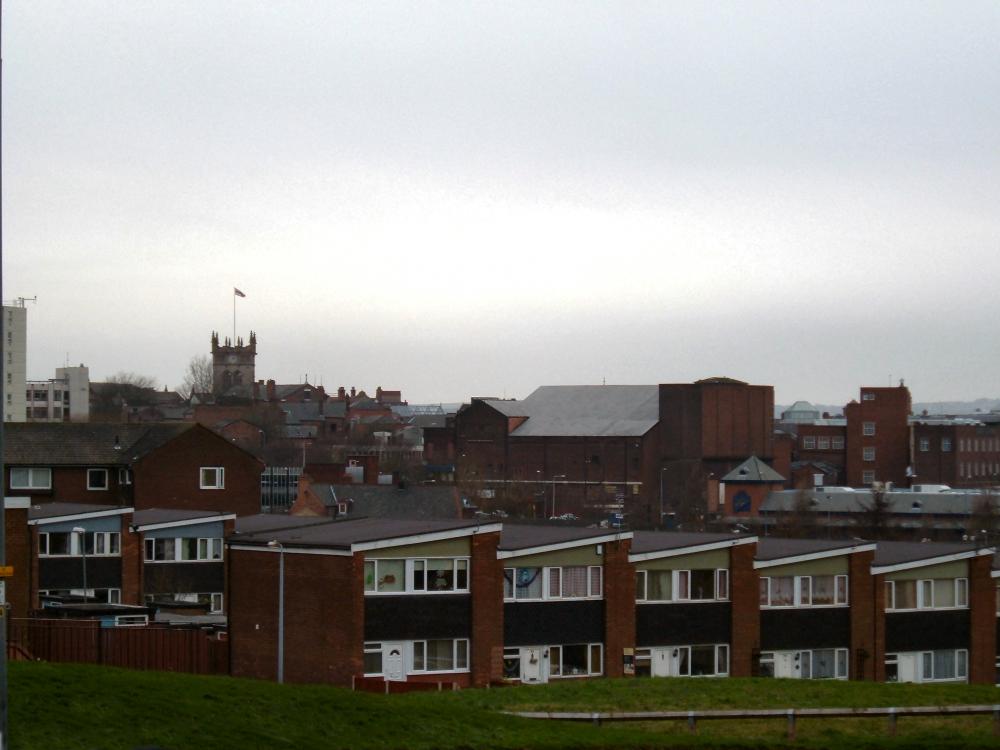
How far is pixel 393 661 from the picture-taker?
130ft

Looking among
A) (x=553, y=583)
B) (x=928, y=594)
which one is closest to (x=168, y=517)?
(x=553, y=583)

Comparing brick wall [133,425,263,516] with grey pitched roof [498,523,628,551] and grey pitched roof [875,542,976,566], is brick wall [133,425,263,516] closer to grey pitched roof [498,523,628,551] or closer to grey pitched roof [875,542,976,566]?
grey pitched roof [498,523,628,551]

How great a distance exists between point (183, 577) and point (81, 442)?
81.3 feet

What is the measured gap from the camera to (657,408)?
17025cm

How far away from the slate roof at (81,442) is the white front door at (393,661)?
1628 inches

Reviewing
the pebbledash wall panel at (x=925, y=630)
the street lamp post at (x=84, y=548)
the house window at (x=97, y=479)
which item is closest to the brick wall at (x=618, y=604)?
the pebbledash wall panel at (x=925, y=630)

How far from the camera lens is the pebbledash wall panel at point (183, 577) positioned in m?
56.9

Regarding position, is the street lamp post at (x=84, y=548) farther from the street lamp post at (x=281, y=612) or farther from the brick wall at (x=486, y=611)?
the brick wall at (x=486, y=611)

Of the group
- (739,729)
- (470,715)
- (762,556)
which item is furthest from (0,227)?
(762,556)

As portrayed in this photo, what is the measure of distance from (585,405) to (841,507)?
51.0m

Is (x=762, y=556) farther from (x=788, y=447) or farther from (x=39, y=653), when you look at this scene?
(x=788, y=447)

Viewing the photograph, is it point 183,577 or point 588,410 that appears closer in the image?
point 183,577

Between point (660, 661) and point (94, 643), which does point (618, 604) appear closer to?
point (660, 661)

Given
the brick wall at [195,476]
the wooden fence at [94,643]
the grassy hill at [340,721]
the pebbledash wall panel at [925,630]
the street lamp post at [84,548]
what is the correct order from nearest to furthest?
1. the grassy hill at [340,721]
2. the wooden fence at [94,643]
3. the pebbledash wall panel at [925,630]
4. the street lamp post at [84,548]
5. the brick wall at [195,476]
